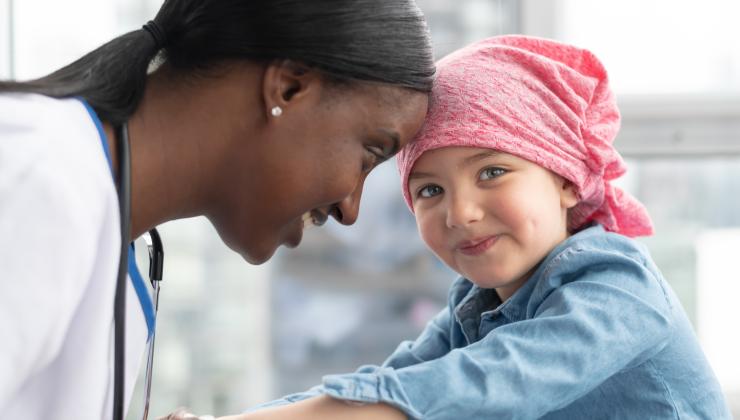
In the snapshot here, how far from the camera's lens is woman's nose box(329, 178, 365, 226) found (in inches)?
47.8

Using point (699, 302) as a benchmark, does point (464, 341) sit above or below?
above

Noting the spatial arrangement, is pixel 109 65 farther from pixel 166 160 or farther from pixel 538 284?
pixel 538 284

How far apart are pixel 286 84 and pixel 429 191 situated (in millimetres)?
314

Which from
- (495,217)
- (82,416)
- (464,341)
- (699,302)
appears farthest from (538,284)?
(699,302)

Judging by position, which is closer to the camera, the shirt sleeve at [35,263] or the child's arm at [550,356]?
the shirt sleeve at [35,263]

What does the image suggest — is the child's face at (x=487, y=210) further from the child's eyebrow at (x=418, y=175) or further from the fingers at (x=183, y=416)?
the fingers at (x=183, y=416)

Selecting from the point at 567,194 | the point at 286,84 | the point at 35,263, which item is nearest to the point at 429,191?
Result: the point at 567,194

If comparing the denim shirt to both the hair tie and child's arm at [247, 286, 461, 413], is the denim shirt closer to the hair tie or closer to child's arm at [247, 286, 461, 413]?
child's arm at [247, 286, 461, 413]

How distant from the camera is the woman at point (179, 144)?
878 mm

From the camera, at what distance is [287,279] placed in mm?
2109

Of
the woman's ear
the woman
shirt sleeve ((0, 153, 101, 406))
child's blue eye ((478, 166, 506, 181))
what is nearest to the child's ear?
child's blue eye ((478, 166, 506, 181))

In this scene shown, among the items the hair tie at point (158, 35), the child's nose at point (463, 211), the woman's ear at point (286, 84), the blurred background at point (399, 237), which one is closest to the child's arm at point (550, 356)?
the child's nose at point (463, 211)

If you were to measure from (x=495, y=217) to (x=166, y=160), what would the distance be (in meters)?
0.47

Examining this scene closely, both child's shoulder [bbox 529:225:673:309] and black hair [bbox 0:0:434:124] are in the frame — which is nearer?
black hair [bbox 0:0:434:124]
